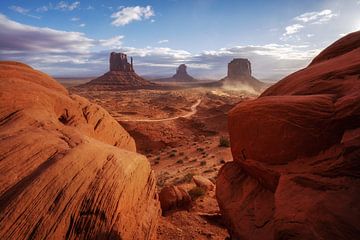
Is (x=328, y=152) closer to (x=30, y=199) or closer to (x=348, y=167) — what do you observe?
(x=348, y=167)

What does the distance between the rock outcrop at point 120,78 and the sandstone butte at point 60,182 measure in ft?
337

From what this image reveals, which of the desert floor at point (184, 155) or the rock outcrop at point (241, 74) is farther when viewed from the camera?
the rock outcrop at point (241, 74)

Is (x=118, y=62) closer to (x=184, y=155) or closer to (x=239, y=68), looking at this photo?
(x=239, y=68)

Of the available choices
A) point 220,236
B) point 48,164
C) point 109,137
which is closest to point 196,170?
point 109,137

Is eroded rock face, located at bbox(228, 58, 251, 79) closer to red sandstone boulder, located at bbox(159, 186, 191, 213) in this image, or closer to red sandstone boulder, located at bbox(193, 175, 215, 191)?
red sandstone boulder, located at bbox(193, 175, 215, 191)

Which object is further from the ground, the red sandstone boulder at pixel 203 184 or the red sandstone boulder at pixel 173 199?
the red sandstone boulder at pixel 173 199

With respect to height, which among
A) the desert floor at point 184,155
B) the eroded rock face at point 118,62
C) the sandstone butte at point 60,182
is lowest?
the desert floor at point 184,155

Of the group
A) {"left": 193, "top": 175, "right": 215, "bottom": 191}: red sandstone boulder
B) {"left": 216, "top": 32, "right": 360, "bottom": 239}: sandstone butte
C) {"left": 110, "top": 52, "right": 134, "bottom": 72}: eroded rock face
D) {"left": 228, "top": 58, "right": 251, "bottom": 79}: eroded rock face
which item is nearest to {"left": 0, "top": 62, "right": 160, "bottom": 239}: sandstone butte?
{"left": 216, "top": 32, "right": 360, "bottom": 239}: sandstone butte

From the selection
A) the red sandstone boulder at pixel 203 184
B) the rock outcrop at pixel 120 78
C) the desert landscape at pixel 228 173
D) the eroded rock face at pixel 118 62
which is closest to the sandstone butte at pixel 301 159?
the desert landscape at pixel 228 173

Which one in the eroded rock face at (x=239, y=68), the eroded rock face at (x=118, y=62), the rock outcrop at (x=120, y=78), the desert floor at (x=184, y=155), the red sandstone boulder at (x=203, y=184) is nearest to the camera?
the desert floor at (x=184, y=155)

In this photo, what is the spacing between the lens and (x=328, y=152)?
17.9 feet

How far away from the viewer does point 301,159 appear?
19.6 feet

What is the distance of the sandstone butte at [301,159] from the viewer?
4629mm

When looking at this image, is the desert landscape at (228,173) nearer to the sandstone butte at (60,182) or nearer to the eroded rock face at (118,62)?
the sandstone butte at (60,182)
